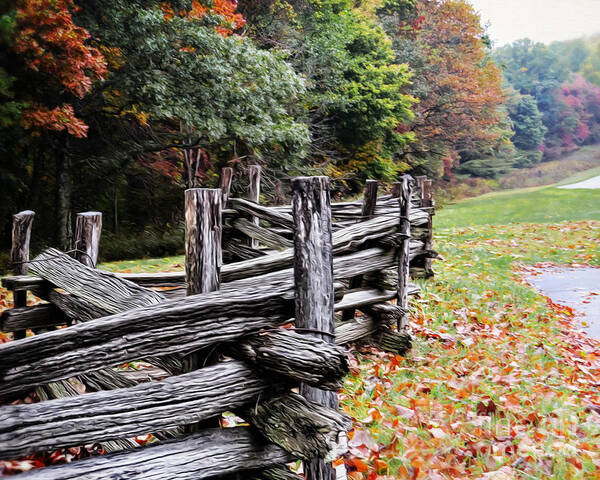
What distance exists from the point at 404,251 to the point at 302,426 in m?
3.40

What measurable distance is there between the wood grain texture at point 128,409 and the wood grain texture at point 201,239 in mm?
445

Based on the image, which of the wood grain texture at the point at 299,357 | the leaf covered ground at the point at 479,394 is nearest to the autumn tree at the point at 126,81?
the leaf covered ground at the point at 479,394

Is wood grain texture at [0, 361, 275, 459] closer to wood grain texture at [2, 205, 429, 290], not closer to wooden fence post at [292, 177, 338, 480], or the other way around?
wooden fence post at [292, 177, 338, 480]

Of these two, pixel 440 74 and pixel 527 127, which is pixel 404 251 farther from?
pixel 527 127

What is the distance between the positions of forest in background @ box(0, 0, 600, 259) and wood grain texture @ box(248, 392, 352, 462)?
8705 mm

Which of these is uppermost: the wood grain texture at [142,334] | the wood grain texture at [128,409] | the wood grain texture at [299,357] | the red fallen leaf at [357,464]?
the wood grain texture at [142,334]

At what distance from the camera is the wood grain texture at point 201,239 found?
8.36 ft

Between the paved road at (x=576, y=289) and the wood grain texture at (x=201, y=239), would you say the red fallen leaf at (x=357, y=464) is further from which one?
the paved road at (x=576, y=289)

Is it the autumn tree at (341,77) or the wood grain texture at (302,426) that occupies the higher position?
the autumn tree at (341,77)

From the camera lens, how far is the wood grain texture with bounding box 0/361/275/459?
200cm

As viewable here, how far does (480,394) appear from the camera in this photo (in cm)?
450

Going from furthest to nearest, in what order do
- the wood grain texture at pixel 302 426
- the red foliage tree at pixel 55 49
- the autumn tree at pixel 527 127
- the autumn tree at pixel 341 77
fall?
the autumn tree at pixel 527 127 → the autumn tree at pixel 341 77 → the red foliage tree at pixel 55 49 → the wood grain texture at pixel 302 426

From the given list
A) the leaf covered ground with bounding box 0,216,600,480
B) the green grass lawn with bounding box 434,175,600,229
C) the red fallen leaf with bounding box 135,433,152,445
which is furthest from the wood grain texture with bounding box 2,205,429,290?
the green grass lawn with bounding box 434,175,600,229

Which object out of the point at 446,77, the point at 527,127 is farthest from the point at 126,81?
the point at 527,127
